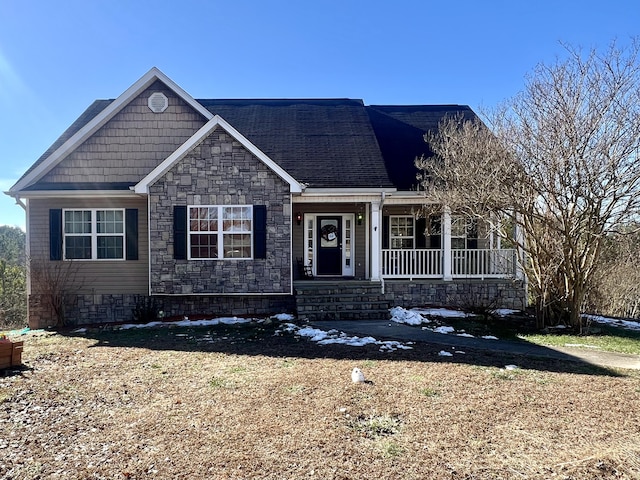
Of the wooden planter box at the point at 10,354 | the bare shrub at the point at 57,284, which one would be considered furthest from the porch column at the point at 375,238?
the bare shrub at the point at 57,284

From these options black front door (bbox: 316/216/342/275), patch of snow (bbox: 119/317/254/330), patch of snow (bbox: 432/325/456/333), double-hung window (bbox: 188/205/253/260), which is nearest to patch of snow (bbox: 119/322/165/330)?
patch of snow (bbox: 119/317/254/330)

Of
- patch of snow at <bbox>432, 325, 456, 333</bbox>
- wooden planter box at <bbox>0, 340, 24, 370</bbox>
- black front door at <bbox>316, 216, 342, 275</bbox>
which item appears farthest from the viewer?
black front door at <bbox>316, 216, 342, 275</bbox>

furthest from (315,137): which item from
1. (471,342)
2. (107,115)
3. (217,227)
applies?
(471,342)

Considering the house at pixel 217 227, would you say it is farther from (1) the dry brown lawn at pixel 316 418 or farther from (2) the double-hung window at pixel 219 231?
(1) the dry brown lawn at pixel 316 418

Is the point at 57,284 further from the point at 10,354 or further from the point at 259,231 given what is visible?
the point at 259,231

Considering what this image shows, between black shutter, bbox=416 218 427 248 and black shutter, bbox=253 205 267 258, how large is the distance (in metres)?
5.18

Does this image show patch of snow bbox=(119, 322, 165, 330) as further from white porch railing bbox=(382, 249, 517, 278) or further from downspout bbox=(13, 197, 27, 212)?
white porch railing bbox=(382, 249, 517, 278)

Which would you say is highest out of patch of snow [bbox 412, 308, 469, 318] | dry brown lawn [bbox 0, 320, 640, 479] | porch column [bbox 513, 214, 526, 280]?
porch column [bbox 513, 214, 526, 280]

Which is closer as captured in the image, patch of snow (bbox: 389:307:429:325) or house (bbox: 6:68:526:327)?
patch of snow (bbox: 389:307:429:325)

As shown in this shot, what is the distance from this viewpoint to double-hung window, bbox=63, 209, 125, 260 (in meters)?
10.4

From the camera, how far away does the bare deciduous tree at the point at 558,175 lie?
7.32 m

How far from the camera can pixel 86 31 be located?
33.9 ft

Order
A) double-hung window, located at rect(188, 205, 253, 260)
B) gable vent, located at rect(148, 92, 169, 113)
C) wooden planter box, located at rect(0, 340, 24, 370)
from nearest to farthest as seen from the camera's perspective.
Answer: wooden planter box, located at rect(0, 340, 24, 370), double-hung window, located at rect(188, 205, 253, 260), gable vent, located at rect(148, 92, 169, 113)

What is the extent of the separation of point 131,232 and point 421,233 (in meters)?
8.61
